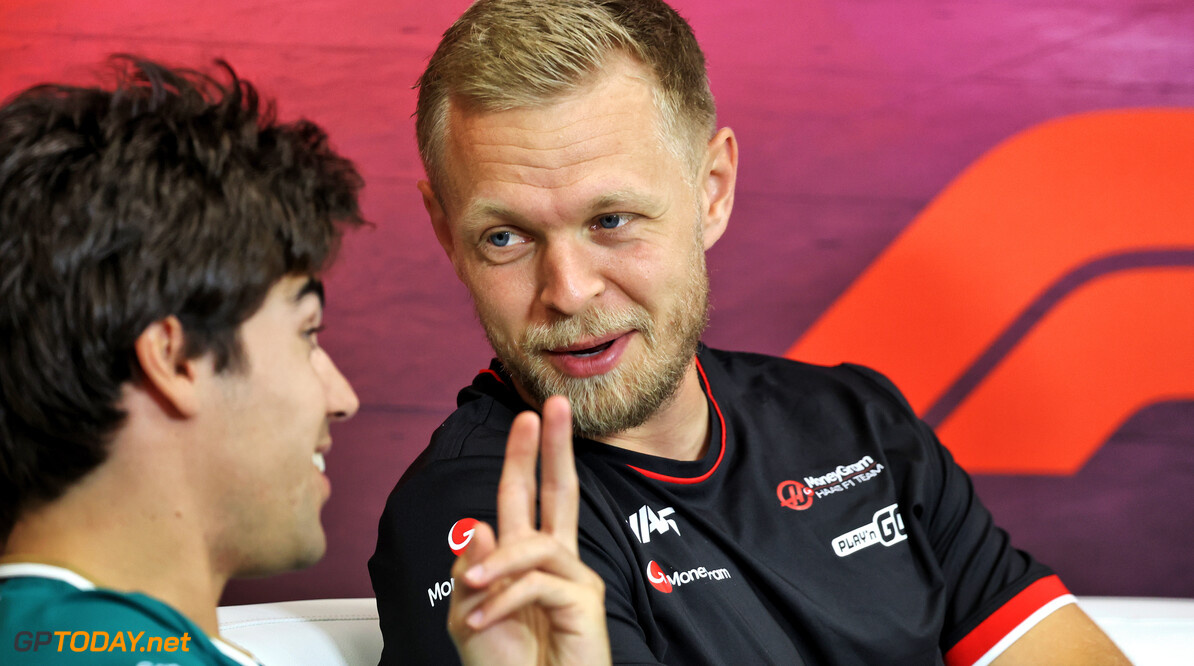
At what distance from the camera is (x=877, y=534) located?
1.33 m

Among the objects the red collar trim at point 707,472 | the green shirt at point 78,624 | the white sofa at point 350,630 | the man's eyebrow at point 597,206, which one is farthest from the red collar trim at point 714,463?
the green shirt at point 78,624

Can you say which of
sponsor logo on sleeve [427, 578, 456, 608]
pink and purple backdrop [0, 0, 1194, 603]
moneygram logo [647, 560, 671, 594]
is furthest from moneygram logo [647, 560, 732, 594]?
pink and purple backdrop [0, 0, 1194, 603]

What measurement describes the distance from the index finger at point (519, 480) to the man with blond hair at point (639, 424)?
0.29m

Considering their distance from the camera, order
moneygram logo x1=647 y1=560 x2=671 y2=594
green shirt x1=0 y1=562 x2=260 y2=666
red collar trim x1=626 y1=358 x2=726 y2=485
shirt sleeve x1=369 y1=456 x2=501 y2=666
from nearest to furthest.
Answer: green shirt x1=0 y1=562 x2=260 y2=666, shirt sleeve x1=369 y1=456 x2=501 y2=666, moneygram logo x1=647 y1=560 x2=671 y2=594, red collar trim x1=626 y1=358 x2=726 y2=485

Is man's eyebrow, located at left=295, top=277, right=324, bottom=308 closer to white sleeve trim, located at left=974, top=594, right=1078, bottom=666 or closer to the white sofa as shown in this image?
the white sofa

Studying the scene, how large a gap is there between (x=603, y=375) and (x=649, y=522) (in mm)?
182

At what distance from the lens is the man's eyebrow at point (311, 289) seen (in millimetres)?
833

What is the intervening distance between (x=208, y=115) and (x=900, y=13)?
1.54 meters

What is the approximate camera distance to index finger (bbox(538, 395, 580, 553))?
79cm

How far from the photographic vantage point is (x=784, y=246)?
2027 millimetres

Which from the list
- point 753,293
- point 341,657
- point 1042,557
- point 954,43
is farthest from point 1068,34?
point 341,657

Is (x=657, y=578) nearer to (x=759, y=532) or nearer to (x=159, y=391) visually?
(x=759, y=532)

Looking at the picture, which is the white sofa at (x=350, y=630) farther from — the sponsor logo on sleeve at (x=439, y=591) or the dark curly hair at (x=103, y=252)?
the dark curly hair at (x=103, y=252)

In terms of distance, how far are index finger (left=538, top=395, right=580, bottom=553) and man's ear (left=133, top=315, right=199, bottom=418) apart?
0.88ft
